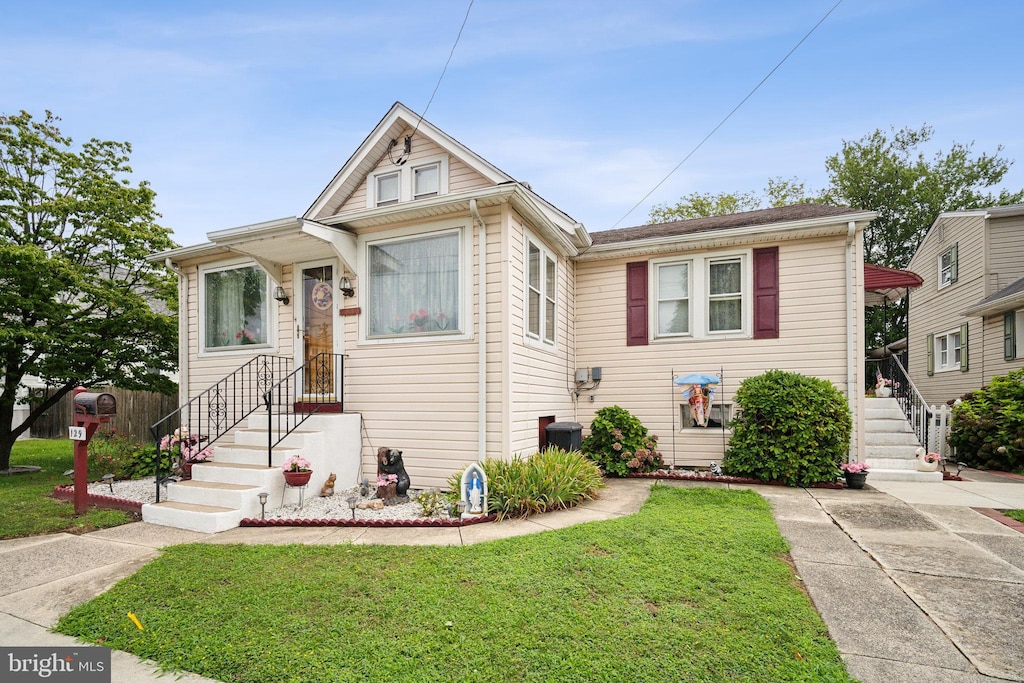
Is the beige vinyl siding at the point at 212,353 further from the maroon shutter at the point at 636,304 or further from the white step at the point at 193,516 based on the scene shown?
the maroon shutter at the point at 636,304

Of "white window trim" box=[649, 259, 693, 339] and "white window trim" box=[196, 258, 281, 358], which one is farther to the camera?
"white window trim" box=[649, 259, 693, 339]

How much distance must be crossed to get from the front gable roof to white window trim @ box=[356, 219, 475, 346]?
3.28ft

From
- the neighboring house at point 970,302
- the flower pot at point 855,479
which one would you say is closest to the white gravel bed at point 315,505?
the flower pot at point 855,479

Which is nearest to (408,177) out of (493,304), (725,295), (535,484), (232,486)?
(493,304)

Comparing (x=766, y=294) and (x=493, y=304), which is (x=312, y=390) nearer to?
(x=493, y=304)

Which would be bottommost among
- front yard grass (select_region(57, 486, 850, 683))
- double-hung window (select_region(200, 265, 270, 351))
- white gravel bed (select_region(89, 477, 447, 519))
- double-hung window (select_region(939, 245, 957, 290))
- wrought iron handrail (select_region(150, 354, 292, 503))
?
white gravel bed (select_region(89, 477, 447, 519))

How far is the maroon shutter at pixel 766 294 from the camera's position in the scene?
8.23 meters

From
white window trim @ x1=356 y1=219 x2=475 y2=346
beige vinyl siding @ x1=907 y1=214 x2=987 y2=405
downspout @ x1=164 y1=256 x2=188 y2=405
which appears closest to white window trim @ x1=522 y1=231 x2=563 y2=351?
white window trim @ x1=356 y1=219 x2=475 y2=346

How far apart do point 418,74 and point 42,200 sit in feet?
24.8

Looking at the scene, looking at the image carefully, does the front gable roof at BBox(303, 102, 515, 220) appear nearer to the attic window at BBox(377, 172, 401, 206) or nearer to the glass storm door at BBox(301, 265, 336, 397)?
the attic window at BBox(377, 172, 401, 206)

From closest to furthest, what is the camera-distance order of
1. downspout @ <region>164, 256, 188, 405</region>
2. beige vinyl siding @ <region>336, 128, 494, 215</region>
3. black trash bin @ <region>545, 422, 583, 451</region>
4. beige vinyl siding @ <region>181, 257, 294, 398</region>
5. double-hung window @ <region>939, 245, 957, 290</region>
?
black trash bin @ <region>545, 422, 583, 451</region> → beige vinyl siding @ <region>336, 128, 494, 215</region> → beige vinyl siding @ <region>181, 257, 294, 398</region> → downspout @ <region>164, 256, 188, 405</region> → double-hung window @ <region>939, 245, 957, 290</region>

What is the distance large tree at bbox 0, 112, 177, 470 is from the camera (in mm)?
8930

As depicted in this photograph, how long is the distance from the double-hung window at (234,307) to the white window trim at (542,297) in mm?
4220

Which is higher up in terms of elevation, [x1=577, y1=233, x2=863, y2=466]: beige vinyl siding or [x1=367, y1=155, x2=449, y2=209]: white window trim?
[x1=367, y1=155, x2=449, y2=209]: white window trim
